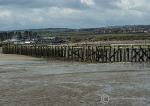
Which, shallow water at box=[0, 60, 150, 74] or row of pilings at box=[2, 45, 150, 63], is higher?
row of pilings at box=[2, 45, 150, 63]

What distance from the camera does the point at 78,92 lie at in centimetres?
2677

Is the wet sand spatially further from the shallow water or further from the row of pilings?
the row of pilings

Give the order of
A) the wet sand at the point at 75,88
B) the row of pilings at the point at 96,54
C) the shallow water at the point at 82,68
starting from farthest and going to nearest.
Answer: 1. the row of pilings at the point at 96,54
2. the shallow water at the point at 82,68
3. the wet sand at the point at 75,88

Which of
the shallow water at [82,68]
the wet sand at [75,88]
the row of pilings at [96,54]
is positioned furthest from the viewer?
the row of pilings at [96,54]

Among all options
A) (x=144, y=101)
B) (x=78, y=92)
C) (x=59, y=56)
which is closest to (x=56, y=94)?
(x=78, y=92)

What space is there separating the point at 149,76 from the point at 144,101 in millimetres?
12834

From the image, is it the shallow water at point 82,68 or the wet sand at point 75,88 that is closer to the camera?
the wet sand at point 75,88

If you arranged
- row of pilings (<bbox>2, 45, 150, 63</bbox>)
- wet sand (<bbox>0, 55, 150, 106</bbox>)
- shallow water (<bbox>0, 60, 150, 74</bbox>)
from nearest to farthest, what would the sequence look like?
wet sand (<bbox>0, 55, 150, 106</bbox>), shallow water (<bbox>0, 60, 150, 74</bbox>), row of pilings (<bbox>2, 45, 150, 63</bbox>)

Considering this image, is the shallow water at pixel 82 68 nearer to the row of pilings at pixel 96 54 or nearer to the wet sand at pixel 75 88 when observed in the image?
the wet sand at pixel 75 88

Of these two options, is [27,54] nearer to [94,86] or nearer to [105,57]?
[105,57]

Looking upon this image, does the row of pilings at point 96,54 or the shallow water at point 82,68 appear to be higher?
the row of pilings at point 96,54

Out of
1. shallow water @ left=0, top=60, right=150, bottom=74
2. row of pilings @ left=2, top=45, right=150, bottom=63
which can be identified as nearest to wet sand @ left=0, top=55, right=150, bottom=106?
shallow water @ left=0, top=60, right=150, bottom=74

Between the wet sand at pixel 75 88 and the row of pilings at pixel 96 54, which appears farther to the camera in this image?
the row of pilings at pixel 96 54

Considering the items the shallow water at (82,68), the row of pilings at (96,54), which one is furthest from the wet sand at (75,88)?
the row of pilings at (96,54)
